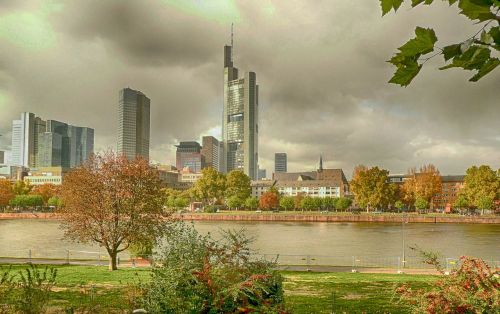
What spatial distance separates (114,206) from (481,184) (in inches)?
4168

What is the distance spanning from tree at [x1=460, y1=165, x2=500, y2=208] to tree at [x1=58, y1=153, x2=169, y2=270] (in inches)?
3974

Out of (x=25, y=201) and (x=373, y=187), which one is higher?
(x=373, y=187)

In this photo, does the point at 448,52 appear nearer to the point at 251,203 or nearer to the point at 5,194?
the point at 251,203

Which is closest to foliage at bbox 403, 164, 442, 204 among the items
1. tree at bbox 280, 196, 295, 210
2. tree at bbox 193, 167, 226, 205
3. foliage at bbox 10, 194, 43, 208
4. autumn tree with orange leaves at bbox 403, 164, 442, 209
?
autumn tree with orange leaves at bbox 403, 164, 442, 209

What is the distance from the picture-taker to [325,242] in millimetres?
63531

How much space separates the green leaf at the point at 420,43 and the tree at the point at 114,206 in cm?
2981

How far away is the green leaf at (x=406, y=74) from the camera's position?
2.19 metres

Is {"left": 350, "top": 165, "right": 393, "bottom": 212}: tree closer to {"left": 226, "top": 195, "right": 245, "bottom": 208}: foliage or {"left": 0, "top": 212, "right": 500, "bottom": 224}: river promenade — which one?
{"left": 0, "top": 212, "right": 500, "bottom": 224}: river promenade

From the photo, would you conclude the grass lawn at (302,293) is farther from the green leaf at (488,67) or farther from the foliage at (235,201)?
the foliage at (235,201)

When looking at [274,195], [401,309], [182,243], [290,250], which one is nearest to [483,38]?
[182,243]

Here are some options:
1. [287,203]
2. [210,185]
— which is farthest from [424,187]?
[210,185]

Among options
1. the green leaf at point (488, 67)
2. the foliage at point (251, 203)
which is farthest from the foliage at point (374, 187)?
the green leaf at point (488, 67)

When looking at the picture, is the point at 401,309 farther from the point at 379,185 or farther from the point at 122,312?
the point at 379,185

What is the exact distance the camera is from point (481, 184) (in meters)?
114
